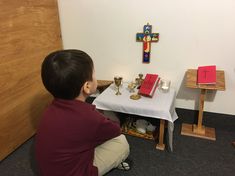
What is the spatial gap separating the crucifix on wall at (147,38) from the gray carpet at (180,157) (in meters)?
0.70

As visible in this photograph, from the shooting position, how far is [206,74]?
63.8 inches

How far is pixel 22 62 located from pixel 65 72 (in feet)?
2.80

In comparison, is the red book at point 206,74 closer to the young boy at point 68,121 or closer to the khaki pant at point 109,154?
the khaki pant at point 109,154

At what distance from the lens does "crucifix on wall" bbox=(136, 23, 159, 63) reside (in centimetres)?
173

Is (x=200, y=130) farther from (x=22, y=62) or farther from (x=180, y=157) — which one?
(x=22, y=62)

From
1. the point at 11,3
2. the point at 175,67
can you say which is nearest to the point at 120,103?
the point at 175,67

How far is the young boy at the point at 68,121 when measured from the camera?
2.99ft

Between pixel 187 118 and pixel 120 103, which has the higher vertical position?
pixel 120 103

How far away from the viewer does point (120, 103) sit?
1.58 metres

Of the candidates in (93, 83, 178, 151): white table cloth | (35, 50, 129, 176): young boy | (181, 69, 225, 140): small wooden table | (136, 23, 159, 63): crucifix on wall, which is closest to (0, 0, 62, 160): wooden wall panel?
(93, 83, 178, 151): white table cloth

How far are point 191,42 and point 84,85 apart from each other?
1.06 meters

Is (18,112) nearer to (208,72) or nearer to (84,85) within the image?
(84,85)

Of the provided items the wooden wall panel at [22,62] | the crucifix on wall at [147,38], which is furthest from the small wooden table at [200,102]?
the wooden wall panel at [22,62]

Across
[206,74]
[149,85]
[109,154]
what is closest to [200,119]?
[206,74]
